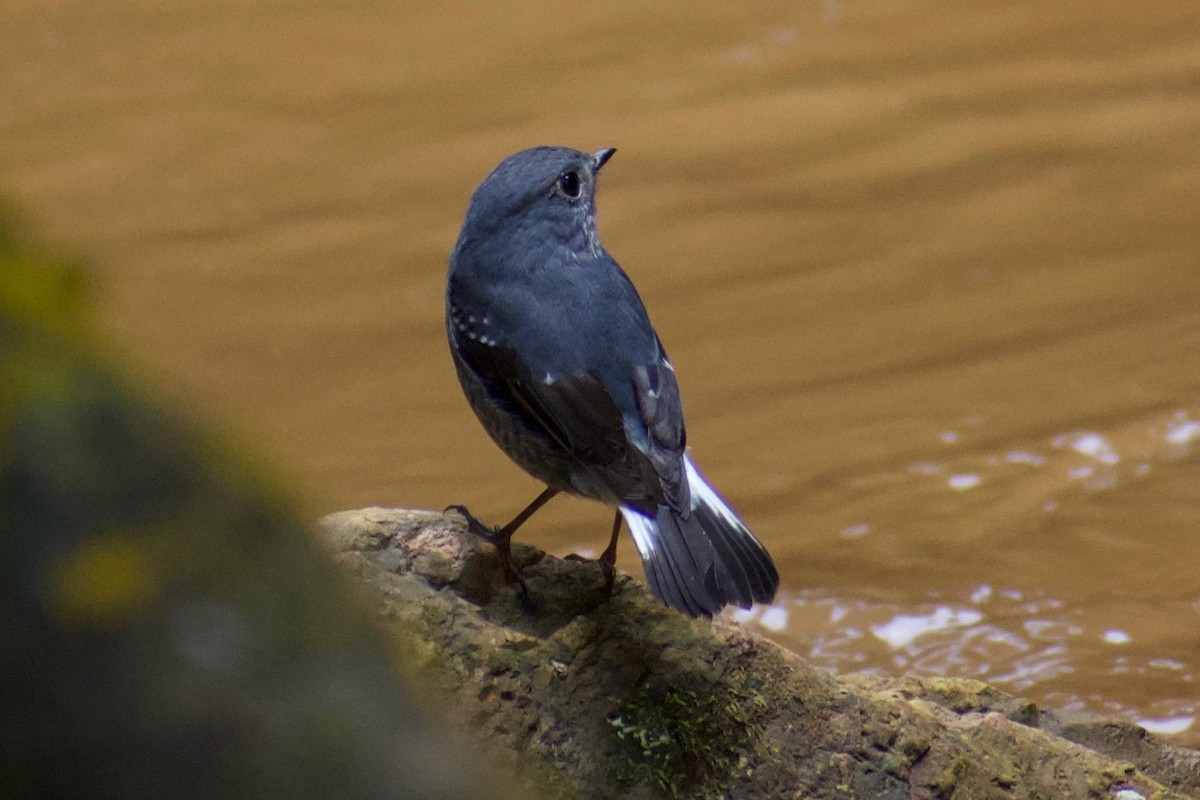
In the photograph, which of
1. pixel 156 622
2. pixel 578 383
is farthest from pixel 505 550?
pixel 156 622

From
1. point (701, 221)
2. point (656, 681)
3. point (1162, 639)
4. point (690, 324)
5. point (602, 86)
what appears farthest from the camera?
point (602, 86)

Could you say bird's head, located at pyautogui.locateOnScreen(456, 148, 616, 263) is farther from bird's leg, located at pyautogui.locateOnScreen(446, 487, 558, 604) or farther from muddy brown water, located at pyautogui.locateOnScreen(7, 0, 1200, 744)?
muddy brown water, located at pyautogui.locateOnScreen(7, 0, 1200, 744)

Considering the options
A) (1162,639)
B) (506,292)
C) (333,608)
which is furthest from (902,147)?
(333,608)

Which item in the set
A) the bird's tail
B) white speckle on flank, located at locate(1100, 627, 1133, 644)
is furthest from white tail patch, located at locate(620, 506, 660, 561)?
white speckle on flank, located at locate(1100, 627, 1133, 644)

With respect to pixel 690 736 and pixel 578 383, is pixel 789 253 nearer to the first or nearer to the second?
pixel 578 383

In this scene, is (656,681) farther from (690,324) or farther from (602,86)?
(602,86)

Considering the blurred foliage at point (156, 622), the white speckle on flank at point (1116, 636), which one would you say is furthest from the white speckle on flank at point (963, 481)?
the blurred foliage at point (156, 622)

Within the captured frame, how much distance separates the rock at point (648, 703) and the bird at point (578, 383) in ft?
0.37

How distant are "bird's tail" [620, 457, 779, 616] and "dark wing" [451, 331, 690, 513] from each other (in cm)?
5

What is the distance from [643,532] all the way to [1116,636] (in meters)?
2.64

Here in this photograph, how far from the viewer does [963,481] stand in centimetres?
620

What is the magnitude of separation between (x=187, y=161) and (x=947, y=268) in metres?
4.01

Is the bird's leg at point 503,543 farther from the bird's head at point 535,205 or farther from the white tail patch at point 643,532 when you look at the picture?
the bird's head at point 535,205

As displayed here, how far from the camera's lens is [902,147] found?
26.0 feet
